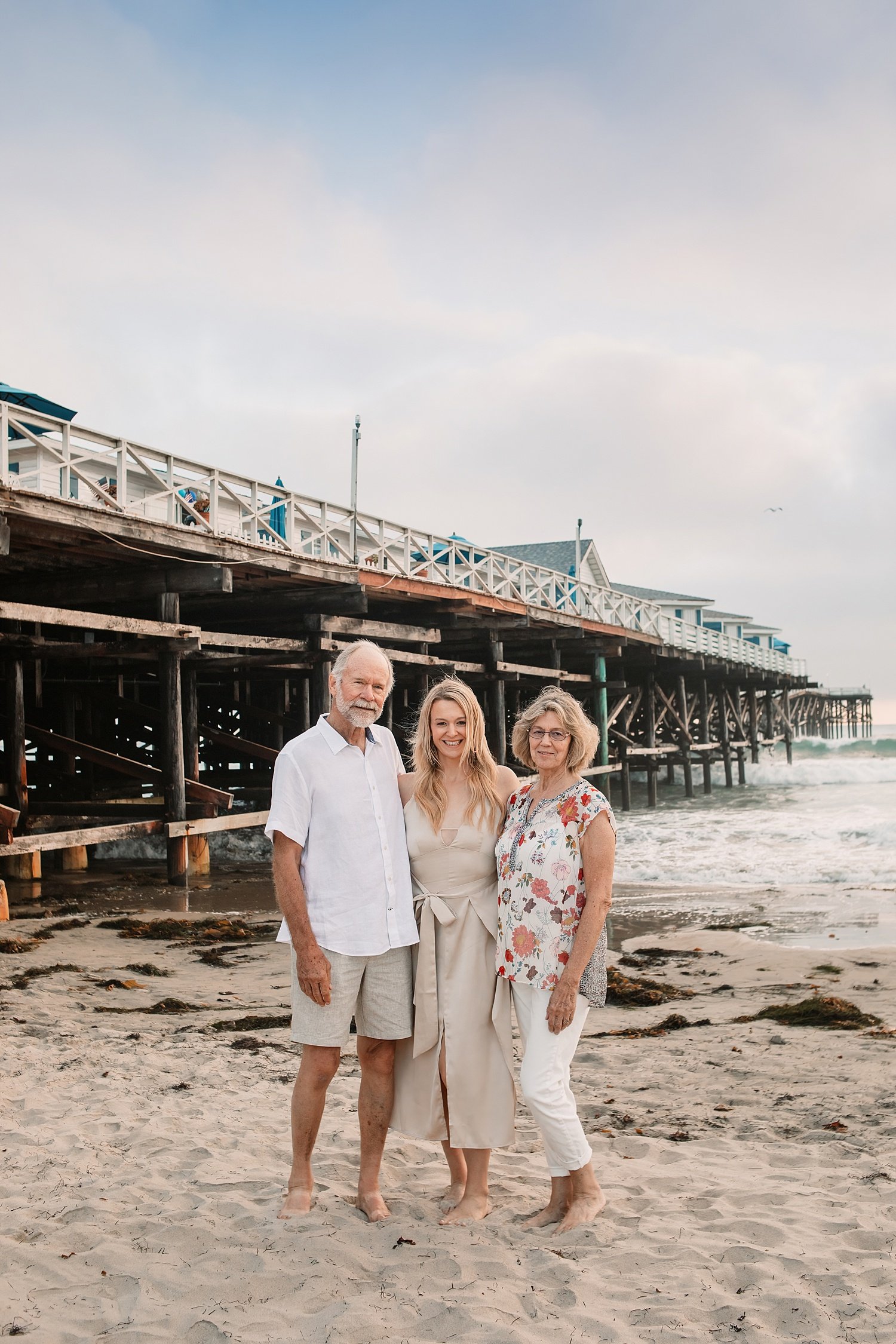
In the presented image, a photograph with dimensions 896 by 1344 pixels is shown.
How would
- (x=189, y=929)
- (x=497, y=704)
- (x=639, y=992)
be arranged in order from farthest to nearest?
(x=497, y=704) < (x=189, y=929) < (x=639, y=992)

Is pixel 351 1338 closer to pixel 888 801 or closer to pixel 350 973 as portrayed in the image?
pixel 350 973

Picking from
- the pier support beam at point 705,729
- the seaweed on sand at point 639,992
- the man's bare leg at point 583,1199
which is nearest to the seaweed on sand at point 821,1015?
the seaweed on sand at point 639,992

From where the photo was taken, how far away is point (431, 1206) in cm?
330

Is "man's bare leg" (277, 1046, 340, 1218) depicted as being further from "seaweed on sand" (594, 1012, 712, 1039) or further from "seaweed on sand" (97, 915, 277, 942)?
"seaweed on sand" (97, 915, 277, 942)

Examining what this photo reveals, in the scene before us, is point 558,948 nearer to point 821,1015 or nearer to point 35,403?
point 821,1015

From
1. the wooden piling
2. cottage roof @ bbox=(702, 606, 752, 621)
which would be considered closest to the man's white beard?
the wooden piling

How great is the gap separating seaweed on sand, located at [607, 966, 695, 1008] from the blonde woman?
3.07m

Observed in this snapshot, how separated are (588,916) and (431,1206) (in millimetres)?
1101

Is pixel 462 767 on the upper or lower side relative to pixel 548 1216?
upper

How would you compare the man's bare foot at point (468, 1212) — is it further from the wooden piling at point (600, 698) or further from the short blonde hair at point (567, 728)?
the wooden piling at point (600, 698)

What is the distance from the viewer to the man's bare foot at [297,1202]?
3.16 metres

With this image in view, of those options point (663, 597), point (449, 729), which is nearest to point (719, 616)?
point (663, 597)

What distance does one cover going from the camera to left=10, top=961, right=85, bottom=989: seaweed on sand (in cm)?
628

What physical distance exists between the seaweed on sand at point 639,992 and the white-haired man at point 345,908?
10.6 ft
